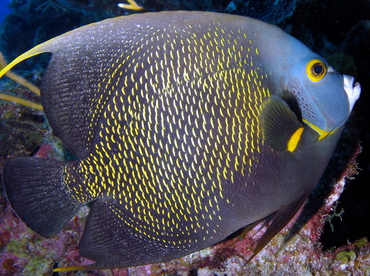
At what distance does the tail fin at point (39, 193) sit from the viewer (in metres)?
1.46

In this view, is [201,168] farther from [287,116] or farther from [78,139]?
[78,139]

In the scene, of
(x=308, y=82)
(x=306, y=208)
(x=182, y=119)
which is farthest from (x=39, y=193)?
(x=306, y=208)

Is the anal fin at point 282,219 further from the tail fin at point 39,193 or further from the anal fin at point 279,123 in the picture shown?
the tail fin at point 39,193

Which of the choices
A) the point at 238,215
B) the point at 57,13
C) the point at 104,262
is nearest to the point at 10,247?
the point at 104,262

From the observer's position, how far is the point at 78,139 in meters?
1.43

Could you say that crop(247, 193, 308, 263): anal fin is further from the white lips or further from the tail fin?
the tail fin

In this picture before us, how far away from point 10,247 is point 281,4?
4.45 m

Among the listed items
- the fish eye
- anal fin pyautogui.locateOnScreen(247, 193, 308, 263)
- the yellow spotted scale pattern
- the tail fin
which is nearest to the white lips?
the fish eye

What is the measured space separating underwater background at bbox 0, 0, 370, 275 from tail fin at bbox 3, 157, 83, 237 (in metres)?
1.25

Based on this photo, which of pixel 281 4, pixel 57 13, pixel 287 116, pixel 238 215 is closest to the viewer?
pixel 287 116

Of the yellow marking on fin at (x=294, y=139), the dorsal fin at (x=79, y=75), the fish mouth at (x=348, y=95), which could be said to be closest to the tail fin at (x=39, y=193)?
the dorsal fin at (x=79, y=75)

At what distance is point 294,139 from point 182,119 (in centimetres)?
59

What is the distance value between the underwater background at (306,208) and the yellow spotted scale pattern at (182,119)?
3.97ft

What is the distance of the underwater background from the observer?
7.14 ft
